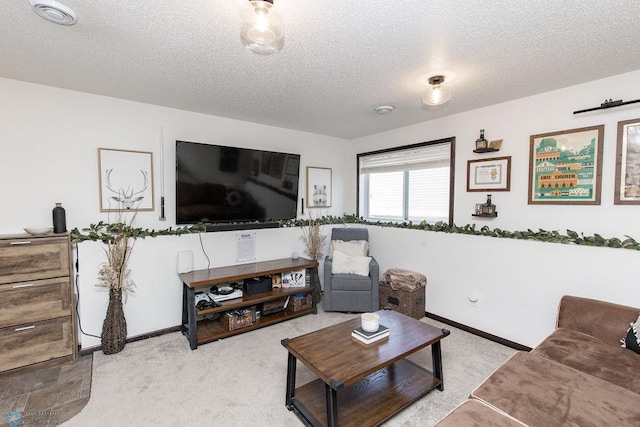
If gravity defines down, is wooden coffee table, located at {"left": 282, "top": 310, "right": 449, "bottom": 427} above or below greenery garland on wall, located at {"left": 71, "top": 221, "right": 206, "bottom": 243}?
below

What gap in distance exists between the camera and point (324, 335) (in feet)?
6.95

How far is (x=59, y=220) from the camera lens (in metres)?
2.49

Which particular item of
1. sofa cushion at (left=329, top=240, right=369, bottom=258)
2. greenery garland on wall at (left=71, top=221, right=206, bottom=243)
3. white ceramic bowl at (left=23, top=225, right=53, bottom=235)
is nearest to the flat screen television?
greenery garland on wall at (left=71, top=221, right=206, bottom=243)

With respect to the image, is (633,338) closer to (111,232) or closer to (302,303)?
(302,303)

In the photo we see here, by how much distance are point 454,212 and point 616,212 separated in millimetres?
1374

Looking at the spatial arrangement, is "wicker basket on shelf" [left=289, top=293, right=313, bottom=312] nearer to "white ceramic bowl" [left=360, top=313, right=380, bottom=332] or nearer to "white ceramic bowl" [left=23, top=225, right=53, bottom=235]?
"white ceramic bowl" [left=360, top=313, right=380, bottom=332]

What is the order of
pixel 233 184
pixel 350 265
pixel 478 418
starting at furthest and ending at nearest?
pixel 350 265
pixel 233 184
pixel 478 418

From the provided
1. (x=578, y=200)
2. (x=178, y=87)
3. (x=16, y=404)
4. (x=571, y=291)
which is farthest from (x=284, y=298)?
(x=578, y=200)

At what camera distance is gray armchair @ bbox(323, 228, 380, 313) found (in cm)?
357

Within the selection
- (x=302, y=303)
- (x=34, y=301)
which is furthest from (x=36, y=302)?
(x=302, y=303)

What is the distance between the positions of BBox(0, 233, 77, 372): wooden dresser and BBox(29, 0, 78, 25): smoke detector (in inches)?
64.7

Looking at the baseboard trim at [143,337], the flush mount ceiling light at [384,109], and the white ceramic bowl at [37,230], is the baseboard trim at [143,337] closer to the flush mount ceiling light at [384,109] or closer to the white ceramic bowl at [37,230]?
the white ceramic bowl at [37,230]

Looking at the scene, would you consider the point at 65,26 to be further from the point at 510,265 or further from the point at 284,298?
the point at 510,265

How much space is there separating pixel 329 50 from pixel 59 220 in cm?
263
